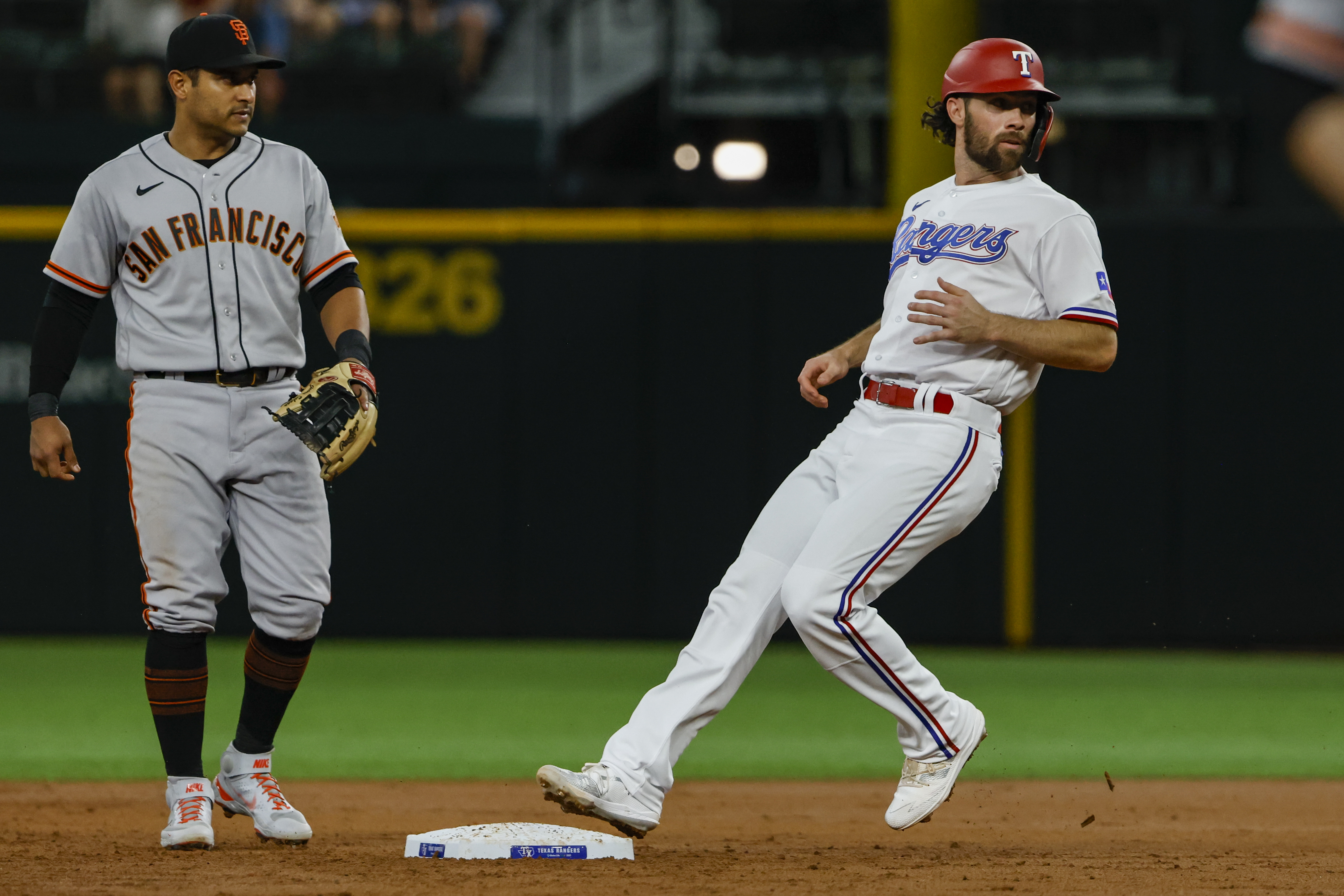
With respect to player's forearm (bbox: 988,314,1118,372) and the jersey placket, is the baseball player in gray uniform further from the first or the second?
player's forearm (bbox: 988,314,1118,372)

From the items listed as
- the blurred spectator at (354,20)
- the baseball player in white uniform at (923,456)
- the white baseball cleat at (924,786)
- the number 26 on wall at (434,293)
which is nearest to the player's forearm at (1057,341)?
the baseball player in white uniform at (923,456)

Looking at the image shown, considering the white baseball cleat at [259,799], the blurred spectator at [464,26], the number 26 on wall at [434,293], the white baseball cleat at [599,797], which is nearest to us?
the white baseball cleat at [599,797]

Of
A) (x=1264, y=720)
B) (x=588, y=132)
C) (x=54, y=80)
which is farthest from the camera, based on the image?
(x=588, y=132)

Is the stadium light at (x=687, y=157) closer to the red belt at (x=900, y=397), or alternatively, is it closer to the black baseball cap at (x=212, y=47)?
the black baseball cap at (x=212, y=47)

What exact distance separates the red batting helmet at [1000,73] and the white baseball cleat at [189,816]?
2.40 meters

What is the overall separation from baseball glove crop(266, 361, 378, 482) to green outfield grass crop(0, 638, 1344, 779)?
1.75 m

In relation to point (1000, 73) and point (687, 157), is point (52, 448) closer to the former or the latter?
point (1000, 73)

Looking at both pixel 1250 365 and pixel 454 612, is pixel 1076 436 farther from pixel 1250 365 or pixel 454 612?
Answer: pixel 454 612

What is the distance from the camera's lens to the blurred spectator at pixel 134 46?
11.8 meters

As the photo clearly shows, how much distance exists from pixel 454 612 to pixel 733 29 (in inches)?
252

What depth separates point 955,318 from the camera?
144 inches

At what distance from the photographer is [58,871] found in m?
3.69

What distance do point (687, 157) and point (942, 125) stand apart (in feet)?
27.2

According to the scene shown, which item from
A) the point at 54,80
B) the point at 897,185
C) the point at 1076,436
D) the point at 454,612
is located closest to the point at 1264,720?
the point at 1076,436
